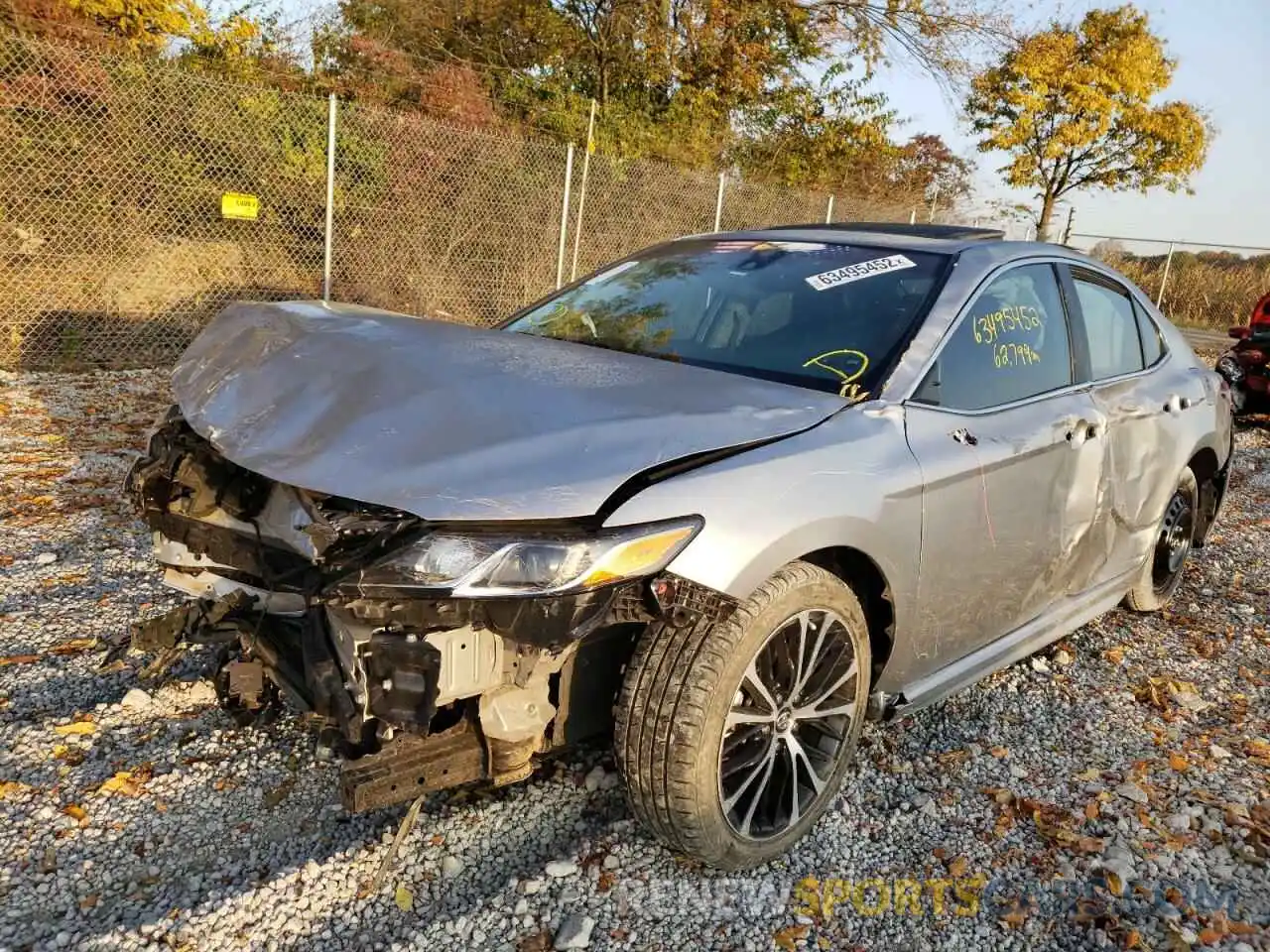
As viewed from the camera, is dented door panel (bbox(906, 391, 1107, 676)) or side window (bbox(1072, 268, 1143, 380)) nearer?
dented door panel (bbox(906, 391, 1107, 676))

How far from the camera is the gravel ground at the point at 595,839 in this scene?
220 cm

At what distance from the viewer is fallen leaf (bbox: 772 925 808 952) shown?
218cm

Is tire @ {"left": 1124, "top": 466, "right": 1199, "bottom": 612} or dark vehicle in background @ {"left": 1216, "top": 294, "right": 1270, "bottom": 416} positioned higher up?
dark vehicle in background @ {"left": 1216, "top": 294, "right": 1270, "bottom": 416}

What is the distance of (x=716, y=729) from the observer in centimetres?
220

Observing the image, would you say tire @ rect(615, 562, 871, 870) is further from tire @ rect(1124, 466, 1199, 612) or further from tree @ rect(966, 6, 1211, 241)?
tree @ rect(966, 6, 1211, 241)

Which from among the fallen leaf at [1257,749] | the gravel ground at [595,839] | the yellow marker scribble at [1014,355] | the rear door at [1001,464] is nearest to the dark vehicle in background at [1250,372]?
the gravel ground at [595,839]

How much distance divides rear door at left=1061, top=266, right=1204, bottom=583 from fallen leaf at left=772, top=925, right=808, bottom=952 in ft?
6.94

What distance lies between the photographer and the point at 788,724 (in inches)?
96.0

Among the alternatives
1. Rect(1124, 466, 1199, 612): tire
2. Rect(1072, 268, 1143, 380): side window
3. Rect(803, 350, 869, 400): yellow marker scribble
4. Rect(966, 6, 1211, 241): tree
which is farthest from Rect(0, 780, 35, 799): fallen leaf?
Rect(966, 6, 1211, 241): tree

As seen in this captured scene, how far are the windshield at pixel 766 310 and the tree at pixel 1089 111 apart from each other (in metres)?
19.1

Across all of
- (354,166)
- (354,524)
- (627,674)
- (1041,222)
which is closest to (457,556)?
(354,524)

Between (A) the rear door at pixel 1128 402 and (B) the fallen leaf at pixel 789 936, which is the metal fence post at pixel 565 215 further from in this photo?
(B) the fallen leaf at pixel 789 936

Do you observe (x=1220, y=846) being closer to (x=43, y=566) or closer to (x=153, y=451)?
(x=153, y=451)

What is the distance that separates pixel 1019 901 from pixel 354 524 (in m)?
1.95
